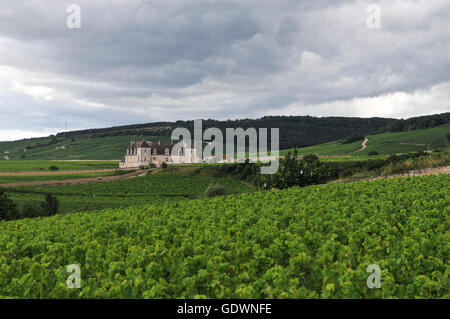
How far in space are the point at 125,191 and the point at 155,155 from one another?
73.3 metres

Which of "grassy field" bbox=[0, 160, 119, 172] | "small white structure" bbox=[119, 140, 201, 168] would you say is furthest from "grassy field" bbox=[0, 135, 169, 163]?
"grassy field" bbox=[0, 160, 119, 172]

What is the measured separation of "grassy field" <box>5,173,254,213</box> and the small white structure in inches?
2273

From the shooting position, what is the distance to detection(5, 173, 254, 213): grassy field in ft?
175

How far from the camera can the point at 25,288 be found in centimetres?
732

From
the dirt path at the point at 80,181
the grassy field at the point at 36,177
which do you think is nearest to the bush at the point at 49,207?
the dirt path at the point at 80,181

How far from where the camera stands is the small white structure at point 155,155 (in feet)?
442

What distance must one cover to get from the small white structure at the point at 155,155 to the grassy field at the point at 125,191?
189 ft

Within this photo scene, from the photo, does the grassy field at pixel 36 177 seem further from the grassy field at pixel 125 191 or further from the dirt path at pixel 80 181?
the grassy field at pixel 125 191

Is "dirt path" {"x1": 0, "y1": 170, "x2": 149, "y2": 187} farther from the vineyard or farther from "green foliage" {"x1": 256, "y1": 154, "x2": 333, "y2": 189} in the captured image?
the vineyard

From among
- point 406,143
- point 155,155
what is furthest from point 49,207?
point 406,143

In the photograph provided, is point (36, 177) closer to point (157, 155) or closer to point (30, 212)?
point (30, 212)

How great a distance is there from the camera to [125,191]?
6425 cm
